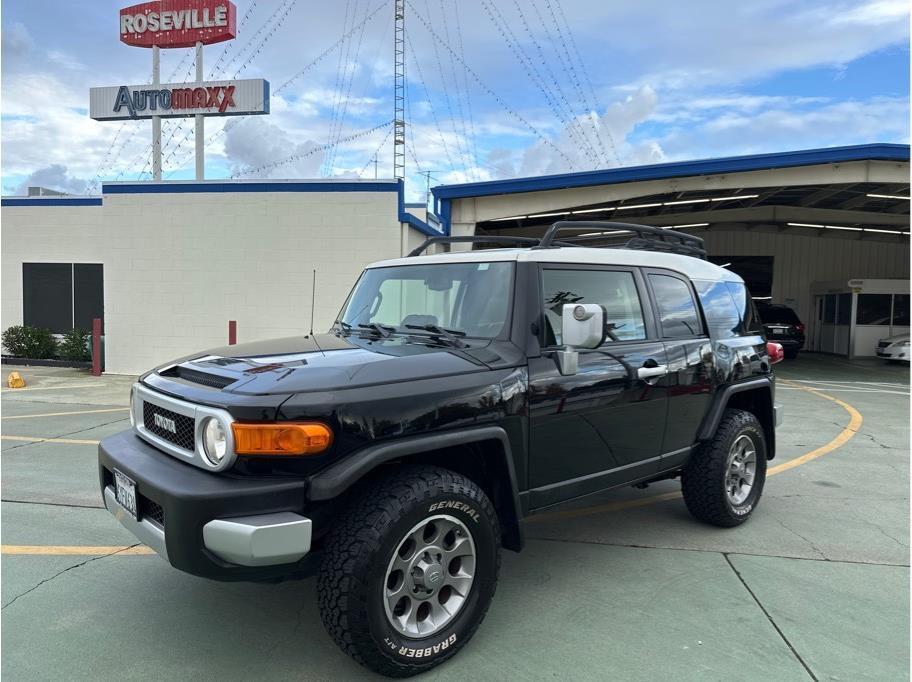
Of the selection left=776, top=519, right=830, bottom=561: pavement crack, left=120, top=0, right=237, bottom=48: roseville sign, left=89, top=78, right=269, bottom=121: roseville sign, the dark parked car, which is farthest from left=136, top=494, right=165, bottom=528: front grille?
the dark parked car

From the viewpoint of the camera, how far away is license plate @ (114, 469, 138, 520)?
2.94m

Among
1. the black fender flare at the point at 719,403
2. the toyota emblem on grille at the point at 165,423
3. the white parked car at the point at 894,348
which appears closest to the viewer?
the toyota emblem on grille at the point at 165,423

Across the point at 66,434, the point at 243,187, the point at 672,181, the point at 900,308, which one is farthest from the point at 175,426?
the point at 900,308

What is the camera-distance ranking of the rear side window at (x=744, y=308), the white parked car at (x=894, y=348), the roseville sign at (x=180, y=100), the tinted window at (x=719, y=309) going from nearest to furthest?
the tinted window at (x=719, y=309) < the rear side window at (x=744, y=308) < the roseville sign at (x=180, y=100) < the white parked car at (x=894, y=348)

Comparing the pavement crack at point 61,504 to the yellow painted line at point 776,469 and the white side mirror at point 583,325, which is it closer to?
the yellow painted line at point 776,469

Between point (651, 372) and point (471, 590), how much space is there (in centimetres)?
178

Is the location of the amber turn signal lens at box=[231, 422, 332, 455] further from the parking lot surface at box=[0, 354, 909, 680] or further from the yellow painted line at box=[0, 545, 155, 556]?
the yellow painted line at box=[0, 545, 155, 556]

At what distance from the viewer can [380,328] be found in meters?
3.95

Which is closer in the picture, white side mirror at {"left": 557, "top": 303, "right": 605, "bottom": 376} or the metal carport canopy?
white side mirror at {"left": 557, "top": 303, "right": 605, "bottom": 376}

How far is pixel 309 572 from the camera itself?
272cm

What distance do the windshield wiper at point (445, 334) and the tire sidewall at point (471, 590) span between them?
0.87 metres

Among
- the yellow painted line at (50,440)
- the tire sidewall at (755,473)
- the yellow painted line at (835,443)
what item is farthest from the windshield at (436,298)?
the yellow painted line at (50,440)

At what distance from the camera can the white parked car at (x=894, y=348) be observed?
64.9ft

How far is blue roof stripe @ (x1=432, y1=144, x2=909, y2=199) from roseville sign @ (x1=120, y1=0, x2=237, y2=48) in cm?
720
